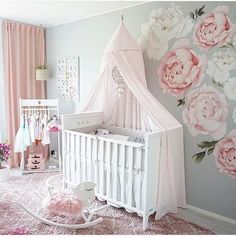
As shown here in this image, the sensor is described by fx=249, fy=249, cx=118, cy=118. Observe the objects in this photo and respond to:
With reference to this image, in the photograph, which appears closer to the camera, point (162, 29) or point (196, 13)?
point (196, 13)

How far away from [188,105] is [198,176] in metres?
0.83

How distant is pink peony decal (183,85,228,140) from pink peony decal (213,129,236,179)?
8 centimetres

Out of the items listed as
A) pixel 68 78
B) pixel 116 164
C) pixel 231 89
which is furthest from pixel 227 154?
pixel 68 78

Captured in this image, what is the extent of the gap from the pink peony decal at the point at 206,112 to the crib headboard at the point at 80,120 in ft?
4.07

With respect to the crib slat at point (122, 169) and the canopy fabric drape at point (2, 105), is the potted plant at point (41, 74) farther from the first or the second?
the crib slat at point (122, 169)

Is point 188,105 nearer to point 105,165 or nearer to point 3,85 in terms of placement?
point 105,165

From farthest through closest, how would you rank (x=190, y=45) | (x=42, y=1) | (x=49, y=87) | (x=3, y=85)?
(x=49, y=87)
(x=3, y=85)
(x=42, y=1)
(x=190, y=45)

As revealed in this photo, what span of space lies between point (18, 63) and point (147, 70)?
228 cm

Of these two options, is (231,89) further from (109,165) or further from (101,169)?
(101,169)

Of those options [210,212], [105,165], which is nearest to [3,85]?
[105,165]

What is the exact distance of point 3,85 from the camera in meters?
4.09

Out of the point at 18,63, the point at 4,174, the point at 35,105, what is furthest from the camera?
the point at 18,63

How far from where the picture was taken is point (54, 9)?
3.45 m

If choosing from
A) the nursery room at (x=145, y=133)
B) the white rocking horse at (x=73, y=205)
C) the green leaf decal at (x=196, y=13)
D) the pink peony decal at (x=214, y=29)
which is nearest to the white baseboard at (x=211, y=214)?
the nursery room at (x=145, y=133)
